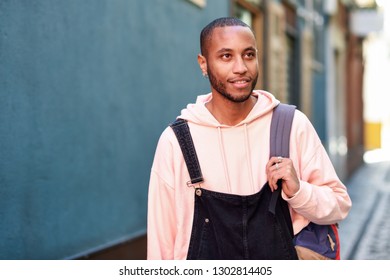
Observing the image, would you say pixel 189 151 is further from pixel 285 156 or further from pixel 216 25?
pixel 216 25

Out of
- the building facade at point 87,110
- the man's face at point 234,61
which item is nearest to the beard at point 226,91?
the man's face at point 234,61

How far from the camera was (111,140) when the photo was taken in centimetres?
533

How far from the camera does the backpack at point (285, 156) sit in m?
2.44

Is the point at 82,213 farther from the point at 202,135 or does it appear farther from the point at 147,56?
the point at 202,135

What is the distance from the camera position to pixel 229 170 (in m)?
2.47

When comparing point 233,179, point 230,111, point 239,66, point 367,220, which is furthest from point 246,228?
point 367,220

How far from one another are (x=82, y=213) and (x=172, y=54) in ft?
7.33

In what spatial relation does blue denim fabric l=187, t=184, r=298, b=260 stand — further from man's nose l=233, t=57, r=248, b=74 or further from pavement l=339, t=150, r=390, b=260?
pavement l=339, t=150, r=390, b=260

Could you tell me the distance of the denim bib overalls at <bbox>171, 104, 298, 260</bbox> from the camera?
238cm

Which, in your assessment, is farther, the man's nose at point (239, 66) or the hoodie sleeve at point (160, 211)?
the hoodie sleeve at point (160, 211)

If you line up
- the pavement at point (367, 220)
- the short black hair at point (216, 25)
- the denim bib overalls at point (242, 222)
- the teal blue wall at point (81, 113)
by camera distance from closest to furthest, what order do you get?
1. the denim bib overalls at point (242, 222)
2. the short black hair at point (216, 25)
3. the teal blue wall at point (81, 113)
4. the pavement at point (367, 220)

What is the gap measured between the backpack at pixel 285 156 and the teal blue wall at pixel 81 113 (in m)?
1.69

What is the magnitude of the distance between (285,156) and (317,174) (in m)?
0.14

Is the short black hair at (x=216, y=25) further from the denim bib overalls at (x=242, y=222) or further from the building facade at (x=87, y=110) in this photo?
the building facade at (x=87, y=110)
